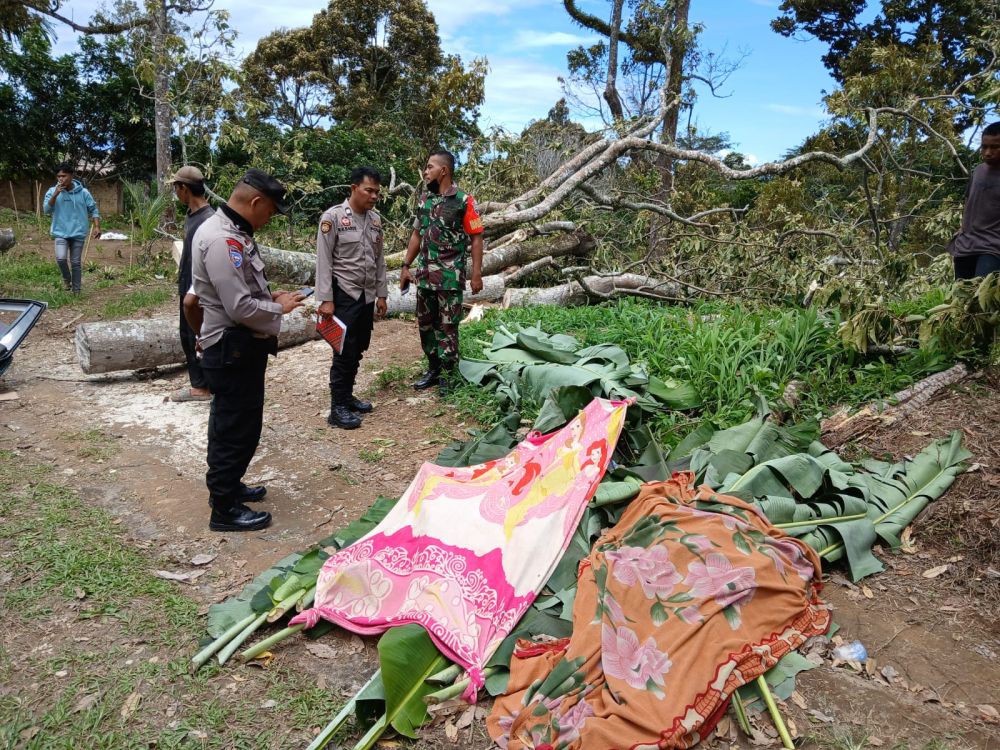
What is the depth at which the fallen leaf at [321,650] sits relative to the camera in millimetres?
2660

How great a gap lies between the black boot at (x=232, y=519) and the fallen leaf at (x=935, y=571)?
311cm

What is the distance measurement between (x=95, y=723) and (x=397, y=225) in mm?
8246

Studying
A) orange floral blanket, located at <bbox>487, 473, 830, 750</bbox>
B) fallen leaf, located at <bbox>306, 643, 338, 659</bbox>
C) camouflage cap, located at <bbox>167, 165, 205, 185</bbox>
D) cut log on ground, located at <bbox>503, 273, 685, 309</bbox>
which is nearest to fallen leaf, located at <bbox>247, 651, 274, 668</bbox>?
fallen leaf, located at <bbox>306, 643, 338, 659</bbox>

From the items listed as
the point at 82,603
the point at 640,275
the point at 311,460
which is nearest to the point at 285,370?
the point at 311,460

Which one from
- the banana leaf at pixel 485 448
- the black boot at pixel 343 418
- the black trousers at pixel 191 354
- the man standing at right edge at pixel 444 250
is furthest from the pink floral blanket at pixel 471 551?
the black trousers at pixel 191 354

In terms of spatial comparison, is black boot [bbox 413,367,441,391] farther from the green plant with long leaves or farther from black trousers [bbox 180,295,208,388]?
the green plant with long leaves

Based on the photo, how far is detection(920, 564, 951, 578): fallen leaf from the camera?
290cm

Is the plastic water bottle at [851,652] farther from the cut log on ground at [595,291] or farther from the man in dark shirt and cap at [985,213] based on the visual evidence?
the cut log on ground at [595,291]

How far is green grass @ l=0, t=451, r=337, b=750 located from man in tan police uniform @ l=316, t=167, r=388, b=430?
1.95 m

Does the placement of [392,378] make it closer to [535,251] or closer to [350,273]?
[350,273]

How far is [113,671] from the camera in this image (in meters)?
2.54

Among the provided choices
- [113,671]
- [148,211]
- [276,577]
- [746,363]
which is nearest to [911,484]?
[746,363]

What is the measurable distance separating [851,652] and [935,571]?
2.46ft

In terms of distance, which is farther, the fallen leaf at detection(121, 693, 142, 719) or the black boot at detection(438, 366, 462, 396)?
the black boot at detection(438, 366, 462, 396)
